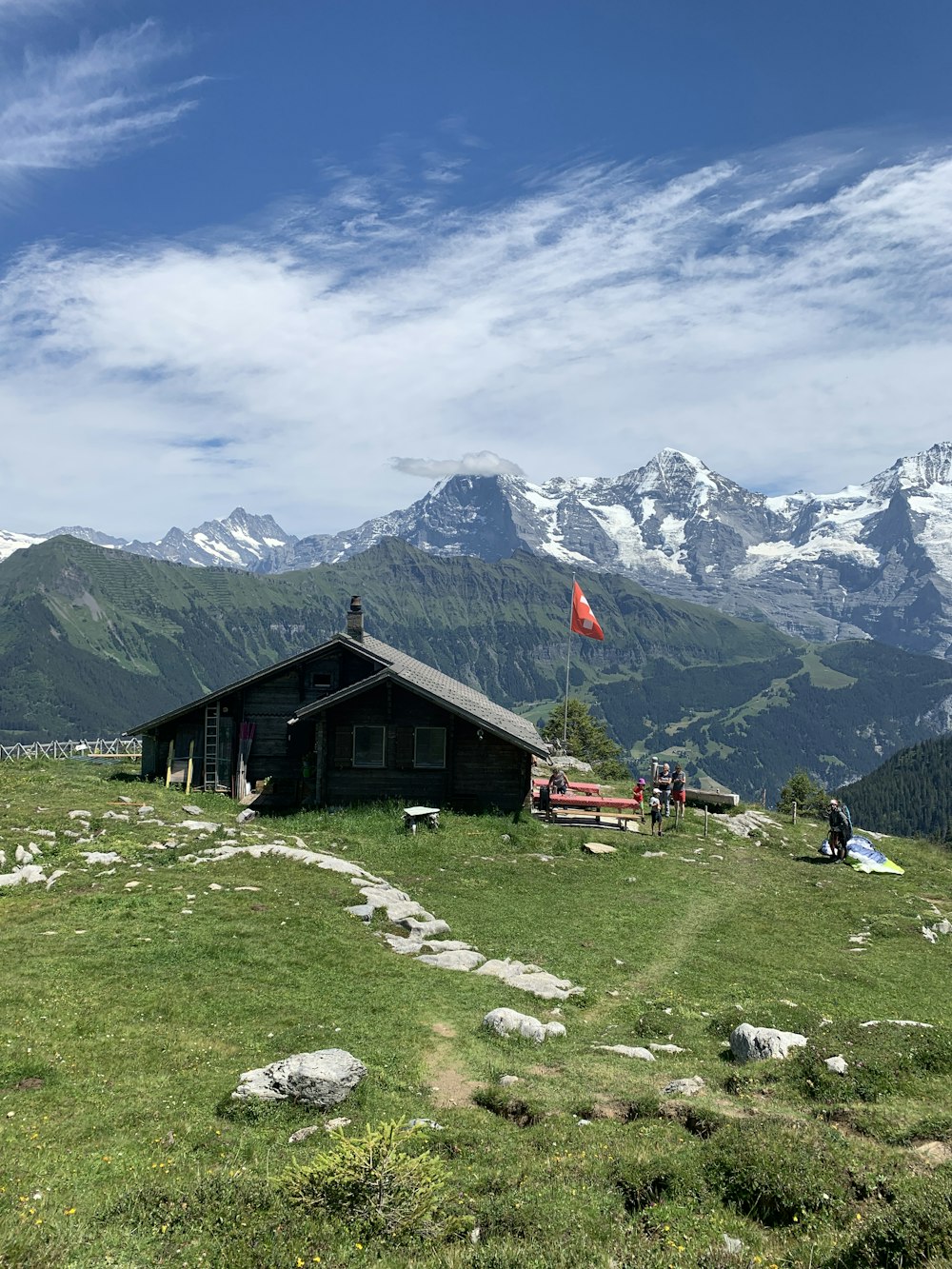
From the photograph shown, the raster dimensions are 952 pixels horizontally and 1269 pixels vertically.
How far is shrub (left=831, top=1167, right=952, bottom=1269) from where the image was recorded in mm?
7277

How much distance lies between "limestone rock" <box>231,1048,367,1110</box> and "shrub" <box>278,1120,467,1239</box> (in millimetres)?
1768

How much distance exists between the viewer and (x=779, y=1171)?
9195 mm

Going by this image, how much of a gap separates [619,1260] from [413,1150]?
125 inches

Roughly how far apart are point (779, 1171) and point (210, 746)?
119 feet

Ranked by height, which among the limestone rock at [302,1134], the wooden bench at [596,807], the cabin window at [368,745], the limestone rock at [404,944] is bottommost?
the limestone rock at [302,1134]

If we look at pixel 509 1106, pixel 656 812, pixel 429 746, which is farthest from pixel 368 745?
pixel 509 1106

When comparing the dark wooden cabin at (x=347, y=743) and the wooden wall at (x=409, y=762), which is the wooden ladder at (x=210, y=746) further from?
the wooden wall at (x=409, y=762)

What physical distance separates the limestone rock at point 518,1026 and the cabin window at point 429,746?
22.6m

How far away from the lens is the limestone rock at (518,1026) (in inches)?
576

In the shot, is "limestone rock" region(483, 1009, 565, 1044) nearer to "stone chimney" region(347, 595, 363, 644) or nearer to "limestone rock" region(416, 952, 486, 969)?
"limestone rock" region(416, 952, 486, 969)

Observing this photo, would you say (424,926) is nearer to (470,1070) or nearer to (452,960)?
(452,960)

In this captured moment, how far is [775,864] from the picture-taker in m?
34.7

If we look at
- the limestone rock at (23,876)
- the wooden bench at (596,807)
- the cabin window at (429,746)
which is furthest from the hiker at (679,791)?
the limestone rock at (23,876)

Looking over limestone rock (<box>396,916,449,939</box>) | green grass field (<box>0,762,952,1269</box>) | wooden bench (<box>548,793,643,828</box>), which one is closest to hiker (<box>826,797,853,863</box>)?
wooden bench (<box>548,793,643,828</box>)
